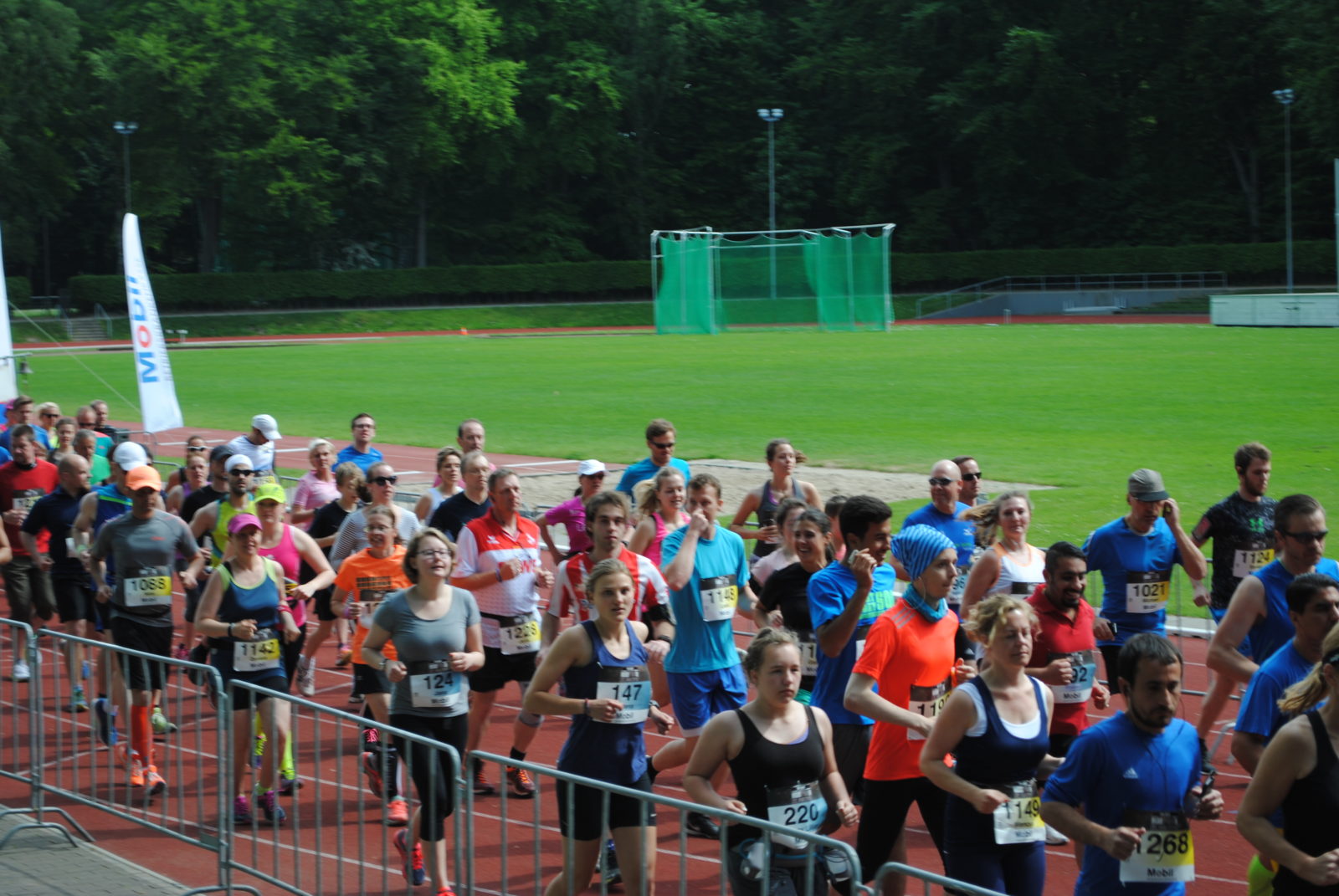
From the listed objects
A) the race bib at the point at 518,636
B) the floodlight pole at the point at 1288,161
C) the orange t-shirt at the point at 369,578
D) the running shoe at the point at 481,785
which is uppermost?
the floodlight pole at the point at 1288,161

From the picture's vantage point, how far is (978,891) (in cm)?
396

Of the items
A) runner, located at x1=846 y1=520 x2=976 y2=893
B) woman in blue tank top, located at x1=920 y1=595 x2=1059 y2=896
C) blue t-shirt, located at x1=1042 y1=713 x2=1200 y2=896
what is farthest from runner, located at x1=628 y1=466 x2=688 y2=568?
blue t-shirt, located at x1=1042 y1=713 x2=1200 y2=896

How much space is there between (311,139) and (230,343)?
18.9 metres

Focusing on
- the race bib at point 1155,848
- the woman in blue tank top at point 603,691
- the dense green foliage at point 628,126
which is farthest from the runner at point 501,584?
the dense green foliage at point 628,126

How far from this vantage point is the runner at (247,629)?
7.85 m

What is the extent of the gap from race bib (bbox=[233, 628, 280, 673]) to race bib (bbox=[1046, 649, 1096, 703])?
396 centimetres

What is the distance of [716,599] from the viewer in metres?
7.99

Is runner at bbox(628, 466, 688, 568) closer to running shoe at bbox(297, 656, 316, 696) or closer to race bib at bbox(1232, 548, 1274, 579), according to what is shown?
running shoe at bbox(297, 656, 316, 696)

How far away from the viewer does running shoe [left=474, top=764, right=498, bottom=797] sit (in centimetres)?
826

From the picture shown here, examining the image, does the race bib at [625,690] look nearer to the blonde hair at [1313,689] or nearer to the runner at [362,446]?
the blonde hair at [1313,689]

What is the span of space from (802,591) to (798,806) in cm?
214

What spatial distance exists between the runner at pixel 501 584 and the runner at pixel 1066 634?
9.84ft

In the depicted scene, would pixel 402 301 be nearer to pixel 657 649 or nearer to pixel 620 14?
pixel 620 14

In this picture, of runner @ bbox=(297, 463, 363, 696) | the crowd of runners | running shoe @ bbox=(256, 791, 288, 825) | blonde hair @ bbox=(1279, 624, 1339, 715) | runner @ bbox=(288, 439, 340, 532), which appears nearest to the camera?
blonde hair @ bbox=(1279, 624, 1339, 715)
